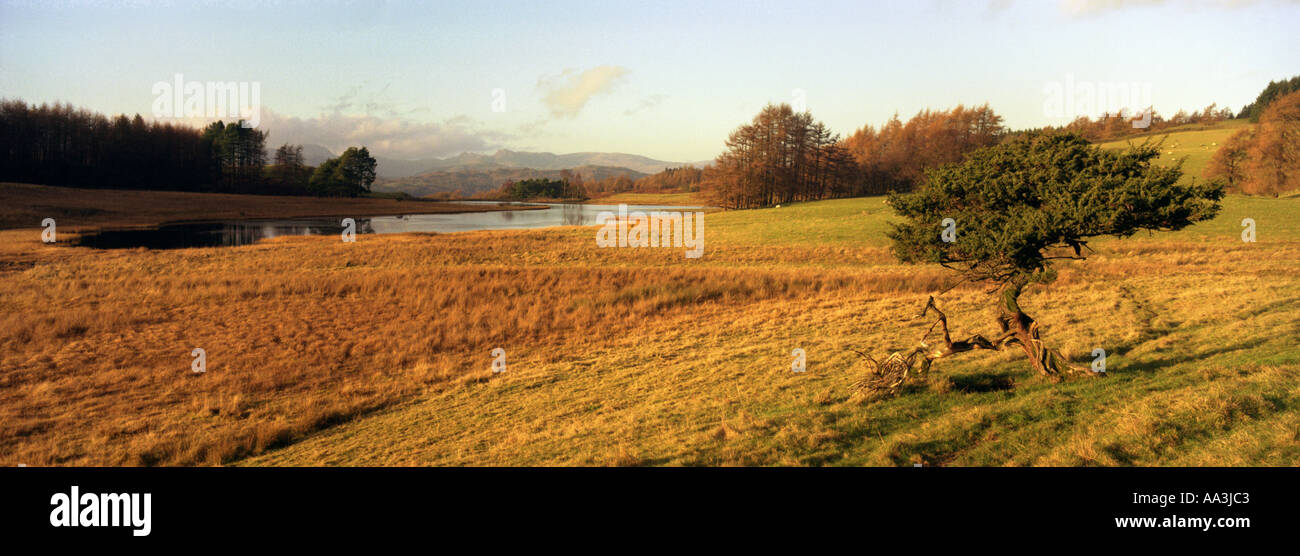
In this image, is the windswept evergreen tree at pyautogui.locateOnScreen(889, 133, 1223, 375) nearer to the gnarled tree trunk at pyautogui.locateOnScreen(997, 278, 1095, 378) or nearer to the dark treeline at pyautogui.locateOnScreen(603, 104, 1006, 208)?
the gnarled tree trunk at pyautogui.locateOnScreen(997, 278, 1095, 378)

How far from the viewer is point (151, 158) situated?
10262cm

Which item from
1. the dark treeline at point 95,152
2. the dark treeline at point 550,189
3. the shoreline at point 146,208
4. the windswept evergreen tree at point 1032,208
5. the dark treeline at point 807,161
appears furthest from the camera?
the dark treeline at point 550,189

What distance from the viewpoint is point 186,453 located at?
8766 mm

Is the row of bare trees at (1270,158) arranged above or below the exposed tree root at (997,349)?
above

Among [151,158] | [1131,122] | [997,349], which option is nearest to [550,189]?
[151,158]

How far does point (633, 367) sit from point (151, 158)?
429 ft

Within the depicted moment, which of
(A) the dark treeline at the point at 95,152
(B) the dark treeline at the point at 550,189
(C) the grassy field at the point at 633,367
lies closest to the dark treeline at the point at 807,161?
(C) the grassy field at the point at 633,367

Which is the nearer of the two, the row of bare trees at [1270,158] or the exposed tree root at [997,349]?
the exposed tree root at [997,349]

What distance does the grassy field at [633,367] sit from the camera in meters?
6.70

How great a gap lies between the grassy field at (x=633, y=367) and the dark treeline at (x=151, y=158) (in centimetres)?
9106

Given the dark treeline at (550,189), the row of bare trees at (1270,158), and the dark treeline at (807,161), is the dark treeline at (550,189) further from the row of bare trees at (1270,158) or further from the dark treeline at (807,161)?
the row of bare trees at (1270,158)

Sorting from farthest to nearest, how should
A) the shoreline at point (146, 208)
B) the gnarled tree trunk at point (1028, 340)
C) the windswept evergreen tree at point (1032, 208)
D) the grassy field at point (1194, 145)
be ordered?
the shoreline at point (146, 208) < the grassy field at point (1194, 145) < the gnarled tree trunk at point (1028, 340) < the windswept evergreen tree at point (1032, 208)

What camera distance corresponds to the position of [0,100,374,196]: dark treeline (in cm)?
9075
